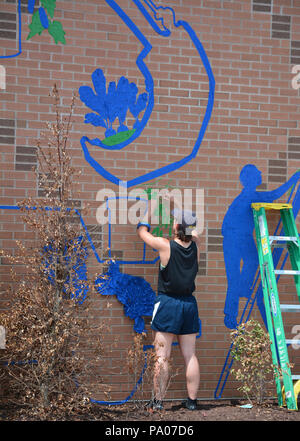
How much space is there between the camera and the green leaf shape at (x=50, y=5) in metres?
5.14

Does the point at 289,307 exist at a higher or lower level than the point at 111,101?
lower

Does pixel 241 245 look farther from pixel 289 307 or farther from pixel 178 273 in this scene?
pixel 178 273

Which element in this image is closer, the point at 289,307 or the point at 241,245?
the point at 289,307

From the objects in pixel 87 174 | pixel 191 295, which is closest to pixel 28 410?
pixel 191 295

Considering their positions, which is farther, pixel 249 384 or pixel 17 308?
pixel 249 384

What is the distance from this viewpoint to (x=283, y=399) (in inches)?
195

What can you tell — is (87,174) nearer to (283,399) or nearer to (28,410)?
(28,410)

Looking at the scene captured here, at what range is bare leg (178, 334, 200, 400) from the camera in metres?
4.87

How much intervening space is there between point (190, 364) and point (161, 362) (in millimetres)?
290

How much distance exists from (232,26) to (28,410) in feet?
13.6

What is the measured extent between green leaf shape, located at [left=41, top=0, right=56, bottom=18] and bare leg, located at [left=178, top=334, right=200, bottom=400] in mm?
3315

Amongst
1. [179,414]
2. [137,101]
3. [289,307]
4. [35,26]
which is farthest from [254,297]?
[35,26]

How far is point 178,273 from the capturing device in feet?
15.9

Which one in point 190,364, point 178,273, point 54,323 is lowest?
point 190,364
